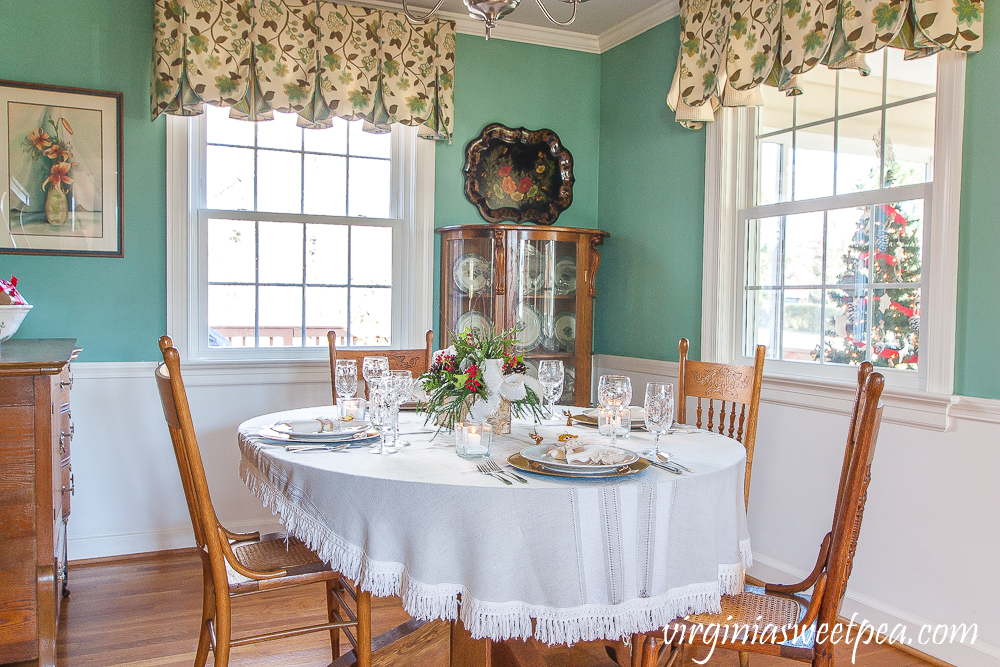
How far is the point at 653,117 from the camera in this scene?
3.70 meters

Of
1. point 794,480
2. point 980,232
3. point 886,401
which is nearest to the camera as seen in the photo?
point 980,232

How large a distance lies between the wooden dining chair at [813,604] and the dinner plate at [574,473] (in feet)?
1.13

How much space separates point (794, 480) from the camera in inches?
115

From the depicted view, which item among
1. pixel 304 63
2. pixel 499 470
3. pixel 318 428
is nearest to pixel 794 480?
pixel 499 470

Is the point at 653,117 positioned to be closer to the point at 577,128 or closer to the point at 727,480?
the point at 577,128

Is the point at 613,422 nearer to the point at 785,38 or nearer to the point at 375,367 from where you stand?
the point at 375,367

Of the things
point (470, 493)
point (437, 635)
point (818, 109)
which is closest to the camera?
point (470, 493)

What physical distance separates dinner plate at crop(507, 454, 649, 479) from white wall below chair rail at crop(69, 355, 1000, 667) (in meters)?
1.37

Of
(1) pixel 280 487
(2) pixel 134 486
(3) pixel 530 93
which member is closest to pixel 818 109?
(3) pixel 530 93

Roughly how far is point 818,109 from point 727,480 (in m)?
1.97

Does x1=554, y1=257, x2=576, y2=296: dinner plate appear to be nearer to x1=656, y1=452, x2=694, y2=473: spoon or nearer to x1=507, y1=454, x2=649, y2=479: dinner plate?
x1=656, y1=452, x2=694, y2=473: spoon

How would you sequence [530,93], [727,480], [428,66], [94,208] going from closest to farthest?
1. [727,480]
2. [94,208]
3. [428,66]
4. [530,93]

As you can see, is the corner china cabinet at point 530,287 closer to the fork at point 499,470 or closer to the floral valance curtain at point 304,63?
the floral valance curtain at point 304,63

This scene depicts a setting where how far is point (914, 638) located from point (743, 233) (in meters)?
1.73
